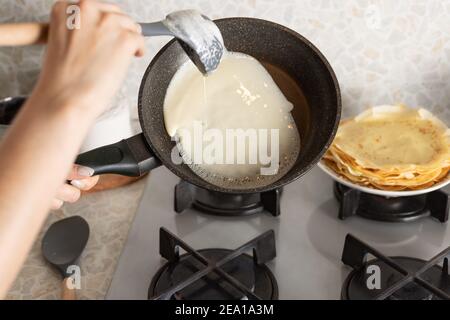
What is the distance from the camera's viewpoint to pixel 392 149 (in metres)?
0.94

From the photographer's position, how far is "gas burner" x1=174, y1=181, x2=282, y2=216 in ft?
3.08

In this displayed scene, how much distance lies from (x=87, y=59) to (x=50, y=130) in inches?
2.8

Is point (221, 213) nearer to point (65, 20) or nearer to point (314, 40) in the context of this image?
point (314, 40)

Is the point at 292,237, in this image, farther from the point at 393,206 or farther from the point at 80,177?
the point at 80,177

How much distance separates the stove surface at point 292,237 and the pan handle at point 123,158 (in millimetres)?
170

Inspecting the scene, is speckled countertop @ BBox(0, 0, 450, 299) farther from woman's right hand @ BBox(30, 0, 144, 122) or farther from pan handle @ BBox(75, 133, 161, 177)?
woman's right hand @ BBox(30, 0, 144, 122)

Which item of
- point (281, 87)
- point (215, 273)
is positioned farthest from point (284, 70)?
A: point (215, 273)

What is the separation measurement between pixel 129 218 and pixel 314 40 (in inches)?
15.7

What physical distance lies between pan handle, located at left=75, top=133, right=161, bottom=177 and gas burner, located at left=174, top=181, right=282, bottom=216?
19 centimetres

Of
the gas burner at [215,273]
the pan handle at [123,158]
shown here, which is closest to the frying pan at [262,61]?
the pan handle at [123,158]

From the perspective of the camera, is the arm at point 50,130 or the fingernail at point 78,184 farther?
the fingernail at point 78,184

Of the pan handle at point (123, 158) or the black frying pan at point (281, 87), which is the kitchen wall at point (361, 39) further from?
the pan handle at point (123, 158)

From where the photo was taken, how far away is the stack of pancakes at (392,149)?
0.88 m

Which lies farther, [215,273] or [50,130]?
[215,273]
